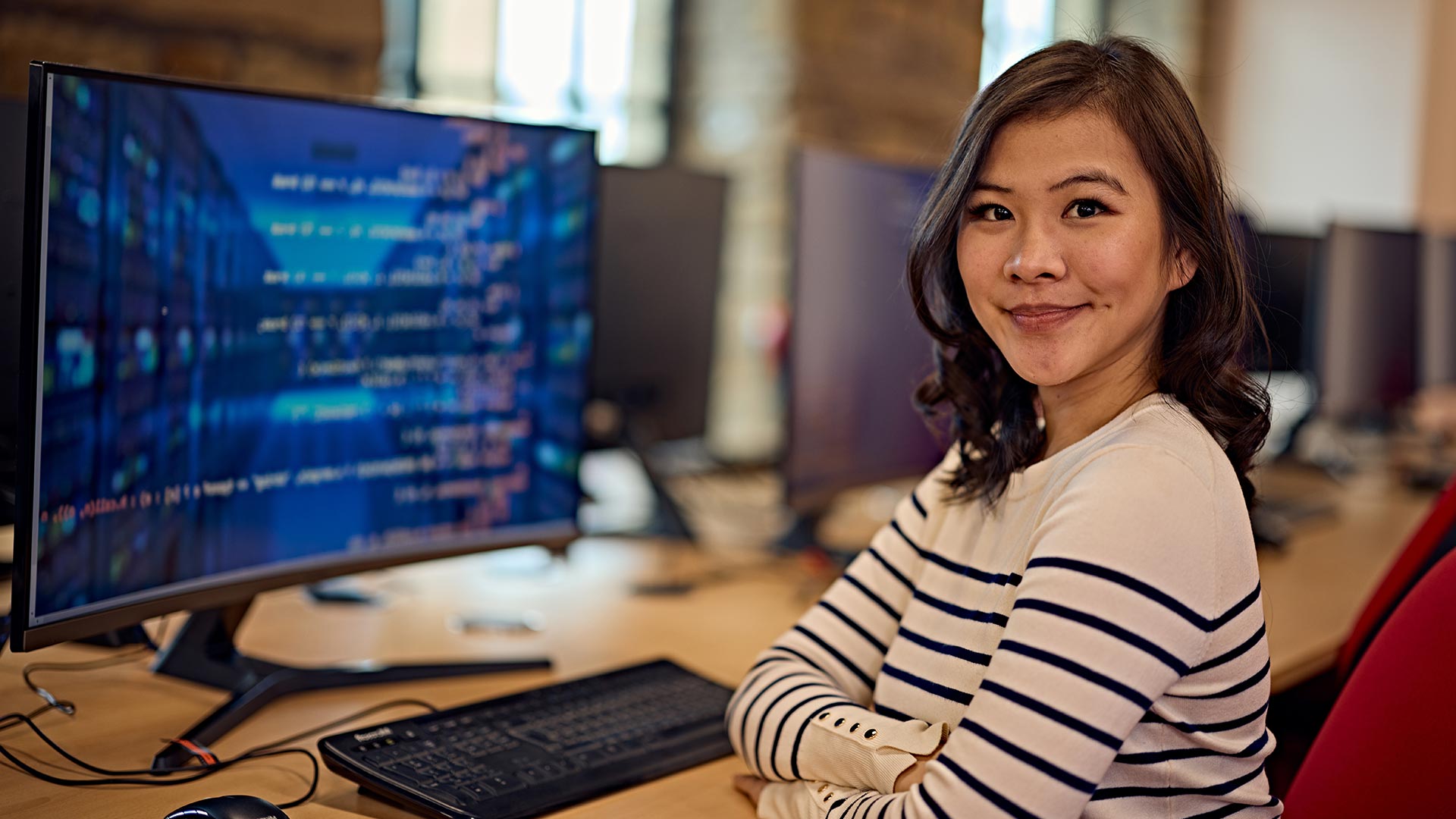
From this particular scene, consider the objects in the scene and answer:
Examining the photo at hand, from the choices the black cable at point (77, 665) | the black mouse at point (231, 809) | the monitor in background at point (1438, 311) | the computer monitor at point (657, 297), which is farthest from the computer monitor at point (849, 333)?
the monitor in background at point (1438, 311)

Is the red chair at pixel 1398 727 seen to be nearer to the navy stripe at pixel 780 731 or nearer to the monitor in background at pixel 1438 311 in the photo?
the navy stripe at pixel 780 731

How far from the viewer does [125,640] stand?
1.33 metres

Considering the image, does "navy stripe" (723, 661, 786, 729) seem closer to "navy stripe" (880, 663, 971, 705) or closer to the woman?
the woman

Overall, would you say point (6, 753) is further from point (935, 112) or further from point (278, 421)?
point (935, 112)

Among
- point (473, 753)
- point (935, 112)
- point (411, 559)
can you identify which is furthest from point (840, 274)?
point (935, 112)

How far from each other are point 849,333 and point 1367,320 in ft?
5.88

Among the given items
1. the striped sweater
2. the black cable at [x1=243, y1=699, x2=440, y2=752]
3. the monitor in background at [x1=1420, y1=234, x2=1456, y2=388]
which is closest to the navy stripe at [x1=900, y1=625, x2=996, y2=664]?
the striped sweater

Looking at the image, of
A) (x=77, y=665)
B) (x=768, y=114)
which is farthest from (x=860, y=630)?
(x=768, y=114)

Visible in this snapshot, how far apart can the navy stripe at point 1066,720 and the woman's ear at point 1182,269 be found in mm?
347

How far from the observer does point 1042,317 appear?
97 cm

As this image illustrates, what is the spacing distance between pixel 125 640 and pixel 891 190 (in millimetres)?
1150

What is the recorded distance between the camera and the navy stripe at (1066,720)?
0.81 meters

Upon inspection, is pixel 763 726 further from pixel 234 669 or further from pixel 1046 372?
pixel 234 669

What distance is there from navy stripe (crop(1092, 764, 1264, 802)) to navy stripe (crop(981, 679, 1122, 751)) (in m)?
0.09
